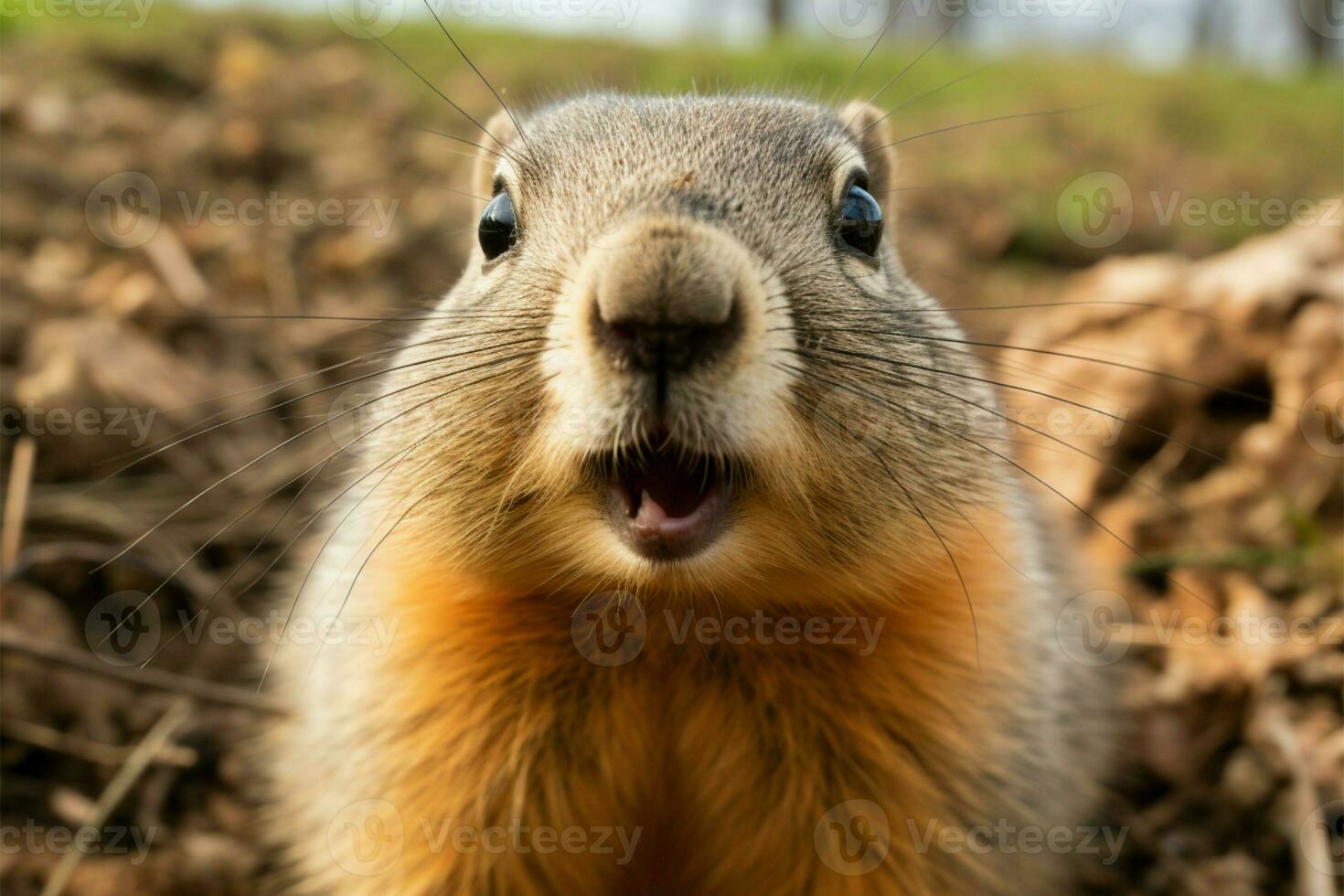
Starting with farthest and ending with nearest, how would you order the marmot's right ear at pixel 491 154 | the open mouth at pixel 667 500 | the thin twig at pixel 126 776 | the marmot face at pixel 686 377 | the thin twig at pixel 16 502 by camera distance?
1. the thin twig at pixel 16 502
2. the marmot's right ear at pixel 491 154
3. the thin twig at pixel 126 776
4. the open mouth at pixel 667 500
5. the marmot face at pixel 686 377

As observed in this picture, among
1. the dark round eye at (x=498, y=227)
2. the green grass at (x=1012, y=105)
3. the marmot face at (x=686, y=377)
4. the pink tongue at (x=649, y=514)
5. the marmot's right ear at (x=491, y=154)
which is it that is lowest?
the pink tongue at (x=649, y=514)

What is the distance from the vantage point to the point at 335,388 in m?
4.27

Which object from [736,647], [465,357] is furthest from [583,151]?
[736,647]

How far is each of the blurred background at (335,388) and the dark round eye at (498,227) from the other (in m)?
0.55

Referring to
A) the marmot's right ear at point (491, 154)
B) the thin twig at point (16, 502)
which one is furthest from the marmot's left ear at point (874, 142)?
the thin twig at point (16, 502)

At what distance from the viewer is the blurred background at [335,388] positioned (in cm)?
454

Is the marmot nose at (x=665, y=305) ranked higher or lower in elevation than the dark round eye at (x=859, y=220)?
lower

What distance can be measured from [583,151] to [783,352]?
110cm

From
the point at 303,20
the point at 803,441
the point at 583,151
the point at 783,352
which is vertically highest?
the point at 303,20

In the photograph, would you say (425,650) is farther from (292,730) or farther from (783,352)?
(783,352)

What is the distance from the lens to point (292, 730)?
4348mm

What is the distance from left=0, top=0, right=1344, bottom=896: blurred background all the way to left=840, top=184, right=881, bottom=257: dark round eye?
86 centimetres

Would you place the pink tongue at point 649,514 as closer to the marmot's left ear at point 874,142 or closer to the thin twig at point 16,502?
the marmot's left ear at point 874,142

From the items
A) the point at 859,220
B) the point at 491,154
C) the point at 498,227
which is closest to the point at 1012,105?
the point at 491,154
